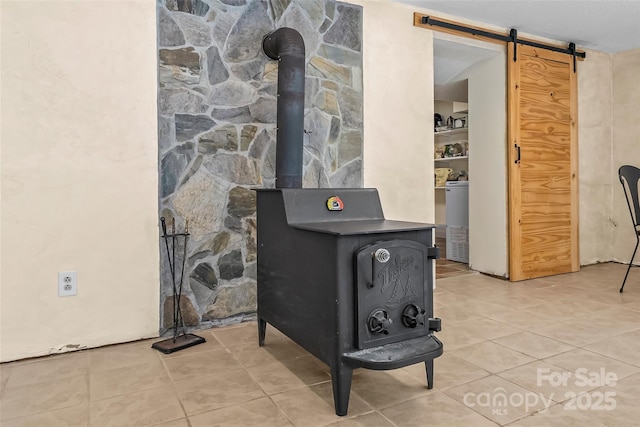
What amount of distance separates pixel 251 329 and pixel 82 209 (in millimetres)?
1109

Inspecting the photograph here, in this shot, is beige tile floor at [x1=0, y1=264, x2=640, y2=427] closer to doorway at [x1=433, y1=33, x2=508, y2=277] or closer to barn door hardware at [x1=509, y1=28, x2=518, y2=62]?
doorway at [x1=433, y1=33, x2=508, y2=277]

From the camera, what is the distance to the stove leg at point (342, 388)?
1.56 meters

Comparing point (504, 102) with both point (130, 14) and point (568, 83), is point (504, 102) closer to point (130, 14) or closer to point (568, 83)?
point (568, 83)

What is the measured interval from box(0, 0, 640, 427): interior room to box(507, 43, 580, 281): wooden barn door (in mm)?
27

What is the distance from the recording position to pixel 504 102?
3.70 m

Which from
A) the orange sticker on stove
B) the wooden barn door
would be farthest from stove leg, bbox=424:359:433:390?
the wooden barn door

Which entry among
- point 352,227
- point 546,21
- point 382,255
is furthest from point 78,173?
point 546,21

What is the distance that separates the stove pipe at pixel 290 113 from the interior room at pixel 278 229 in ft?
0.04

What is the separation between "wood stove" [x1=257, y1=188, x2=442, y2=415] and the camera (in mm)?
1583

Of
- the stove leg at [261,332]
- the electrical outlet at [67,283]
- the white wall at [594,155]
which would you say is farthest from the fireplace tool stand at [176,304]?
the white wall at [594,155]

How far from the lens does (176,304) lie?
2451mm

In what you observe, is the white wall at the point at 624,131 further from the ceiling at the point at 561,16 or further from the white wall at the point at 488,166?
the white wall at the point at 488,166

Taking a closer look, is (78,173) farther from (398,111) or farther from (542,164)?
(542,164)

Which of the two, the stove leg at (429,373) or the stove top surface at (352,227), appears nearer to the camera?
the stove top surface at (352,227)
